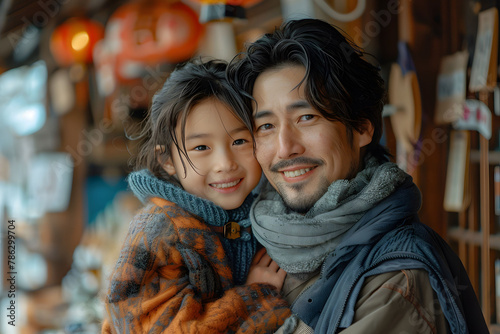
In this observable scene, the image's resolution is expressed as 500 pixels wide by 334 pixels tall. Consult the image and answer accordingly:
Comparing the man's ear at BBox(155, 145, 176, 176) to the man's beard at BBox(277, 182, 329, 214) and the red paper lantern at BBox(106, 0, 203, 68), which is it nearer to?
the man's beard at BBox(277, 182, 329, 214)

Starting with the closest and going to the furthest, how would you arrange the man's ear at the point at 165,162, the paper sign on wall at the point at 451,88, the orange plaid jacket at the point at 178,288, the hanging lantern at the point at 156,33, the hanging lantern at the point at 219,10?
the orange plaid jacket at the point at 178,288, the man's ear at the point at 165,162, the hanging lantern at the point at 219,10, the hanging lantern at the point at 156,33, the paper sign on wall at the point at 451,88

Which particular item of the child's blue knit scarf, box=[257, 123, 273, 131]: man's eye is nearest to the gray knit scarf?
the child's blue knit scarf

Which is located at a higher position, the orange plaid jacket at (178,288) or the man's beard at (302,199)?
the man's beard at (302,199)

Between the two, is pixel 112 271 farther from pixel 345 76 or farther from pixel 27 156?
pixel 27 156

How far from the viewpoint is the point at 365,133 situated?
1.35 meters

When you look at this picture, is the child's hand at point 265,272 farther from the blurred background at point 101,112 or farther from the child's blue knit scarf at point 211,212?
the blurred background at point 101,112

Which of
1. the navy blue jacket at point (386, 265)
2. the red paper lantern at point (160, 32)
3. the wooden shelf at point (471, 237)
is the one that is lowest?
the wooden shelf at point (471, 237)

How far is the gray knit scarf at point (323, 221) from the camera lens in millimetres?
1192

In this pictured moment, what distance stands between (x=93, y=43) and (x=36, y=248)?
948 mm

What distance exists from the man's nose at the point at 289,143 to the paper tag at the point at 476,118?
1222mm

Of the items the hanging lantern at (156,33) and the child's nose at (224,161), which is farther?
the hanging lantern at (156,33)

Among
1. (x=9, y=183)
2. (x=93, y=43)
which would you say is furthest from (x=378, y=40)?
(x=9, y=183)

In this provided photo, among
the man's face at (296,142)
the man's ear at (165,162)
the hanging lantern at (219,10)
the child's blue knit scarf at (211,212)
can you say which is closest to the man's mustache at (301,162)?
the man's face at (296,142)

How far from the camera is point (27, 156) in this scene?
209 cm
